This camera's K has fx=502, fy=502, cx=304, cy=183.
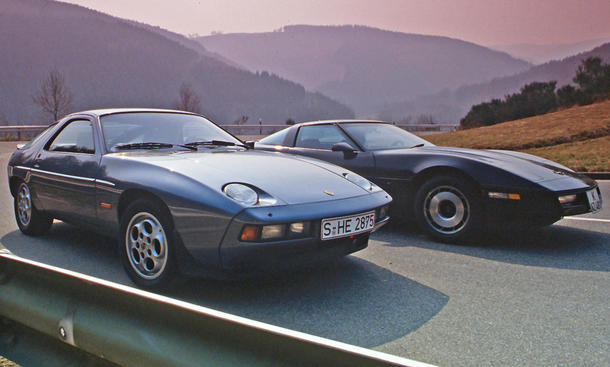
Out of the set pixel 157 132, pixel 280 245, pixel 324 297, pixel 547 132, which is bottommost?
pixel 324 297

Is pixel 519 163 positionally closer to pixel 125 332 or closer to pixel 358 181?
pixel 358 181

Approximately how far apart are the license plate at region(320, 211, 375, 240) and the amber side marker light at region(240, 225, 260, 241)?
43 cm

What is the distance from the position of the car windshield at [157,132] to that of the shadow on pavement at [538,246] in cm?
198

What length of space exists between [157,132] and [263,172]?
1.31 metres

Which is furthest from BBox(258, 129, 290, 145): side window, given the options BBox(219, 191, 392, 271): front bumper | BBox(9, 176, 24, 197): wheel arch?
BBox(219, 191, 392, 271): front bumper

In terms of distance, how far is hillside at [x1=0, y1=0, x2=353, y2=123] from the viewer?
360 feet

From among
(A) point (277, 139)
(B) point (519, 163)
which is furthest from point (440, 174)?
(A) point (277, 139)

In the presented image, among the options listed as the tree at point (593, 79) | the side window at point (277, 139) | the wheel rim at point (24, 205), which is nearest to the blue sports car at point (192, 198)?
the wheel rim at point (24, 205)

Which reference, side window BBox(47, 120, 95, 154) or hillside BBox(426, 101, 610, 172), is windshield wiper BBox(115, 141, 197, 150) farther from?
hillside BBox(426, 101, 610, 172)

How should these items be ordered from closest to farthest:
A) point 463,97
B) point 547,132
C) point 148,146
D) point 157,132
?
point 148,146, point 157,132, point 547,132, point 463,97

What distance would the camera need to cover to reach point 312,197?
10.8ft

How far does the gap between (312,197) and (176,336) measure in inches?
68.3

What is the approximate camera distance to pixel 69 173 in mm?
4195

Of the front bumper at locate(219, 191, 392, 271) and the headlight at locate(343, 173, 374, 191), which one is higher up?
the headlight at locate(343, 173, 374, 191)
